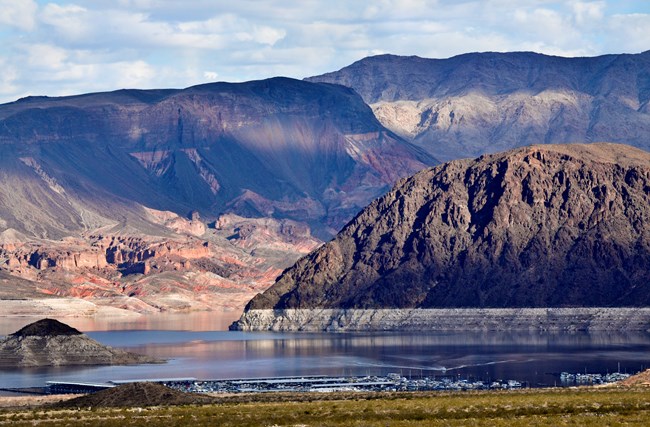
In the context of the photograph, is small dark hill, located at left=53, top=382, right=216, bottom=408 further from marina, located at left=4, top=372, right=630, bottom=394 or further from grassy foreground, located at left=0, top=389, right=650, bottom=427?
marina, located at left=4, top=372, right=630, bottom=394

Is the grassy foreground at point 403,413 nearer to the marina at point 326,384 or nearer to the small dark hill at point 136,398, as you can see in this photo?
the small dark hill at point 136,398

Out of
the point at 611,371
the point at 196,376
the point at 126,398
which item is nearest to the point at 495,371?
the point at 611,371

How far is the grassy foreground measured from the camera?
262 feet

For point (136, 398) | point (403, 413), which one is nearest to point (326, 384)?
point (136, 398)

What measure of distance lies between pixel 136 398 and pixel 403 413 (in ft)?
98.5

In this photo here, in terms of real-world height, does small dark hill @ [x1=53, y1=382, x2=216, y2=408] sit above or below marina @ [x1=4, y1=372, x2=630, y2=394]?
above

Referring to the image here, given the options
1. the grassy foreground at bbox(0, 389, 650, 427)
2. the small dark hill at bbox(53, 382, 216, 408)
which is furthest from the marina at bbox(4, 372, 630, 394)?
the grassy foreground at bbox(0, 389, 650, 427)

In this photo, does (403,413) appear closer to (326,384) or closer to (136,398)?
(136,398)

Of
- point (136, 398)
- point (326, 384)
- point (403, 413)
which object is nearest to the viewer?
point (403, 413)

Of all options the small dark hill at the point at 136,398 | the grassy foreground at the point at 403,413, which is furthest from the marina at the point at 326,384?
the grassy foreground at the point at 403,413

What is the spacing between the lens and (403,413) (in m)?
86.9

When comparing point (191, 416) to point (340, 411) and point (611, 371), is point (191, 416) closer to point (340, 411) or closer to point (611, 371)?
point (340, 411)

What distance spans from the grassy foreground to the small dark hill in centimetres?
784

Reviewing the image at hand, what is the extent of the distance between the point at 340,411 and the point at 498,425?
53.3ft
